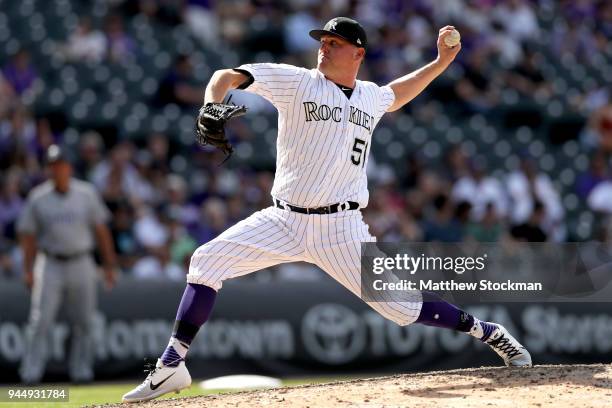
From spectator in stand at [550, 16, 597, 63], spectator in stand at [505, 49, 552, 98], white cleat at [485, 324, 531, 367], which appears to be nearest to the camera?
white cleat at [485, 324, 531, 367]

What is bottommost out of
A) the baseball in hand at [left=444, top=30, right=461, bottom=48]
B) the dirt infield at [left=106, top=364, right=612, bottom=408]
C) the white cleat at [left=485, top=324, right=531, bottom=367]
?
the dirt infield at [left=106, top=364, right=612, bottom=408]

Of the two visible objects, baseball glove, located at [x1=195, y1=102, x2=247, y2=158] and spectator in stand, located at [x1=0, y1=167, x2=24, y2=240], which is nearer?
baseball glove, located at [x1=195, y1=102, x2=247, y2=158]

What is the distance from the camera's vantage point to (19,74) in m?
12.0

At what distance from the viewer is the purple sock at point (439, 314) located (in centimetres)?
552

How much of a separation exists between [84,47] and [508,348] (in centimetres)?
798

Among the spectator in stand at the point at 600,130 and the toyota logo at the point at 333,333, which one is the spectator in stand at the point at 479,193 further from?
the toyota logo at the point at 333,333

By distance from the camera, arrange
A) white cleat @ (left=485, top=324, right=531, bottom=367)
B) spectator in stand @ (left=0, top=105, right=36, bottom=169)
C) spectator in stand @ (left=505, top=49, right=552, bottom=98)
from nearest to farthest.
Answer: white cleat @ (left=485, top=324, right=531, bottom=367) < spectator in stand @ (left=0, top=105, right=36, bottom=169) < spectator in stand @ (left=505, top=49, right=552, bottom=98)

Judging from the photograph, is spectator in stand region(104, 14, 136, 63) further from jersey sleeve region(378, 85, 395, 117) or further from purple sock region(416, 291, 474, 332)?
purple sock region(416, 291, 474, 332)

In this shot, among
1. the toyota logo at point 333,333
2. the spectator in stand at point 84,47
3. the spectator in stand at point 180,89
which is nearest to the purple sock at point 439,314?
the toyota logo at point 333,333

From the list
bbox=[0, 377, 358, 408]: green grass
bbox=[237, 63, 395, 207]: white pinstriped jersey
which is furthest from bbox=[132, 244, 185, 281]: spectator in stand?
bbox=[237, 63, 395, 207]: white pinstriped jersey

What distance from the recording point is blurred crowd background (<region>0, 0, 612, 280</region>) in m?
11.1

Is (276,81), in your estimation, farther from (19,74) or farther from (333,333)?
(19,74)

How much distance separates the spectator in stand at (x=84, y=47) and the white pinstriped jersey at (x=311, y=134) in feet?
24.9

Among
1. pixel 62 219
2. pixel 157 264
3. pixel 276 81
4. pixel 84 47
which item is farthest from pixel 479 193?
pixel 276 81
